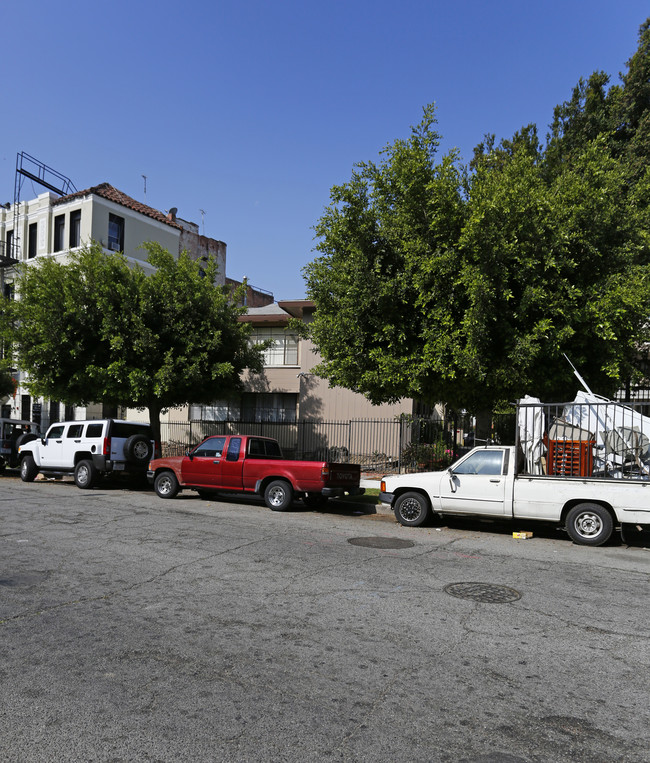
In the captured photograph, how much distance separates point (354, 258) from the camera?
13891mm

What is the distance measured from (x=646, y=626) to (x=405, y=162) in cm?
1043

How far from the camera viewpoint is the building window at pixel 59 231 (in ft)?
101

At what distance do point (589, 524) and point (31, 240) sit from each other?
31475 millimetres

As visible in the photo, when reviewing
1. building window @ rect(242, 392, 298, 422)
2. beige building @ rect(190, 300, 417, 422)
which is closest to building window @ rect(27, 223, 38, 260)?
beige building @ rect(190, 300, 417, 422)

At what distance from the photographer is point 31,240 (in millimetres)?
32312

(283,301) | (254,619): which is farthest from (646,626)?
(283,301)

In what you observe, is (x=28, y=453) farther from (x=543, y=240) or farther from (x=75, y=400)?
(x=543, y=240)

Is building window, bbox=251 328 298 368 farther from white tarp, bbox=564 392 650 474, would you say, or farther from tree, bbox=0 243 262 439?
white tarp, bbox=564 392 650 474

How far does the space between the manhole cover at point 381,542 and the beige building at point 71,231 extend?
20757mm

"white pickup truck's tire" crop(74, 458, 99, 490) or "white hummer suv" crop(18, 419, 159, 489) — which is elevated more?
"white hummer suv" crop(18, 419, 159, 489)

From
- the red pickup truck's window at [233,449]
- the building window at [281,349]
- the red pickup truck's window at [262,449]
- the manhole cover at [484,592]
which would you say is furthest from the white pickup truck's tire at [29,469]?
the manhole cover at [484,592]

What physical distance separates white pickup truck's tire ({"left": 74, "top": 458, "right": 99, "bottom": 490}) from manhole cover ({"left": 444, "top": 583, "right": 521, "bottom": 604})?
512 inches

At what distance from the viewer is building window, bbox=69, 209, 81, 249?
99.1 ft

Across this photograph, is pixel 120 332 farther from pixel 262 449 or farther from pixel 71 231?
pixel 71 231
